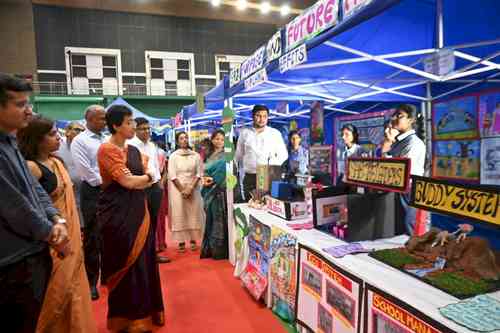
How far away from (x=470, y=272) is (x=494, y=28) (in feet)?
5.44

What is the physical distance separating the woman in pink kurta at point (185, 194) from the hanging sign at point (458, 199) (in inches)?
116

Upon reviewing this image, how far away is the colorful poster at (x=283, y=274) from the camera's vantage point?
213 centimetres

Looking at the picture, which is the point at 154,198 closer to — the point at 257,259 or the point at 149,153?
the point at 149,153

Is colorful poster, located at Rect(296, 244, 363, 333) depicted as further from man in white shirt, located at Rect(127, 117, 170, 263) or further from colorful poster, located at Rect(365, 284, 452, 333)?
man in white shirt, located at Rect(127, 117, 170, 263)

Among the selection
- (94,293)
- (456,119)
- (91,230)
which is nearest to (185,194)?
(91,230)

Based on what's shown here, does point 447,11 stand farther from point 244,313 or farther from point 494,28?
point 244,313

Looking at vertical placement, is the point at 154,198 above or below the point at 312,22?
below

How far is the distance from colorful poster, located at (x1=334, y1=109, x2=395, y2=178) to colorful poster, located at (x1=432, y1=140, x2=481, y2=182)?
1126 millimetres

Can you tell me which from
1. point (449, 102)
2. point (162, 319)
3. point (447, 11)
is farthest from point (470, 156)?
point (162, 319)

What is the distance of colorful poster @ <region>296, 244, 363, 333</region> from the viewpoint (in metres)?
1.47

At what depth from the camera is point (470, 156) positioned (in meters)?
2.80

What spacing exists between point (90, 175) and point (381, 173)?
85.7 inches

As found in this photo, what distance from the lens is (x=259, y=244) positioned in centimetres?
267

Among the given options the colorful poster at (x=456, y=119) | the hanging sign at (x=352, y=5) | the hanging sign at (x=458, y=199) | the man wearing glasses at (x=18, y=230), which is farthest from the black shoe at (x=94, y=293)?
the colorful poster at (x=456, y=119)
